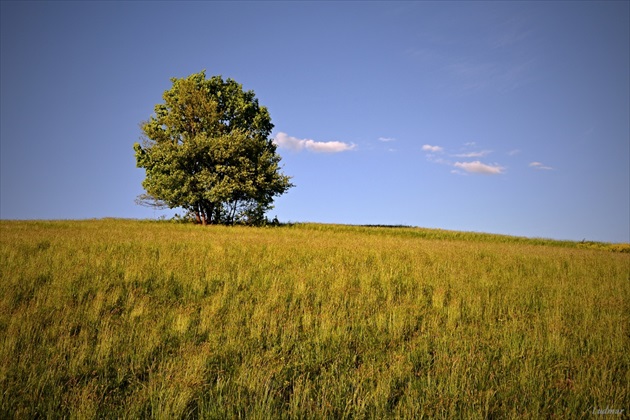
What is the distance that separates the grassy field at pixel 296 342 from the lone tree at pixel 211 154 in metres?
19.8

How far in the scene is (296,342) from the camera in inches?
208

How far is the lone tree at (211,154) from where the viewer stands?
29922 millimetres

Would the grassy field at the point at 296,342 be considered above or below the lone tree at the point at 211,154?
below

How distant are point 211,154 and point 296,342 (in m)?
27.6

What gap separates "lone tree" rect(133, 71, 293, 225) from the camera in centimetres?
2992

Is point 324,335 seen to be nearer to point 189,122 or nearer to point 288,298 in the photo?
point 288,298

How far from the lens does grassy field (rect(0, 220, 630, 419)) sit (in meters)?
3.80

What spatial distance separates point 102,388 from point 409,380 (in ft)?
11.5

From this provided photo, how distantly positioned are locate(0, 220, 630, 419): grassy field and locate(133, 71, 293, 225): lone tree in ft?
65.1

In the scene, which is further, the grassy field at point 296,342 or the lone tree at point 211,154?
the lone tree at point 211,154

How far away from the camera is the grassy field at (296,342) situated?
150 inches

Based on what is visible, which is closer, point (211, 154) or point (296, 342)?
point (296, 342)

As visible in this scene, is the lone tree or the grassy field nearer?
the grassy field

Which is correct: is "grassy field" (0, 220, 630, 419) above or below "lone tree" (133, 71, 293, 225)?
below
